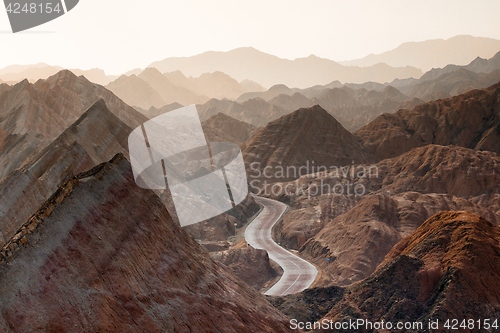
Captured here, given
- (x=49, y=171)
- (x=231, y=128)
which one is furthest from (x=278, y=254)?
(x=231, y=128)

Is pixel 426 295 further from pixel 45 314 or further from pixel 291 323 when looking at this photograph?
pixel 45 314

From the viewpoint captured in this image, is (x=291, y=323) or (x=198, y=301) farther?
(x=291, y=323)

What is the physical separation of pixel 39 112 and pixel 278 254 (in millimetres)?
42035

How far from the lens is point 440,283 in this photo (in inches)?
1091

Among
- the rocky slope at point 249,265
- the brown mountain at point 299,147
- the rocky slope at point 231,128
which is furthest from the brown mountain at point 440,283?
the rocky slope at point 231,128

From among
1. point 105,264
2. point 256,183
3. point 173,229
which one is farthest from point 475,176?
point 105,264

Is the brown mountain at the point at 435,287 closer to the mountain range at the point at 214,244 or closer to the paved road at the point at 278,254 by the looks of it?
the mountain range at the point at 214,244

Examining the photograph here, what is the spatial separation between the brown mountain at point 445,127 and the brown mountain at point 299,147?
192 inches

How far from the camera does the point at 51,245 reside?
57.9 feet

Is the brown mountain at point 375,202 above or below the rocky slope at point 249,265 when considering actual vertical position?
below

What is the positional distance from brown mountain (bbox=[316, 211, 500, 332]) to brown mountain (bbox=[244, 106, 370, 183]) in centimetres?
6122

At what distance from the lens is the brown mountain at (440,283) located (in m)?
26.7

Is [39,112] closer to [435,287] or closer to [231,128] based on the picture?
[435,287]

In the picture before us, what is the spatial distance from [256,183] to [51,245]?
241ft
